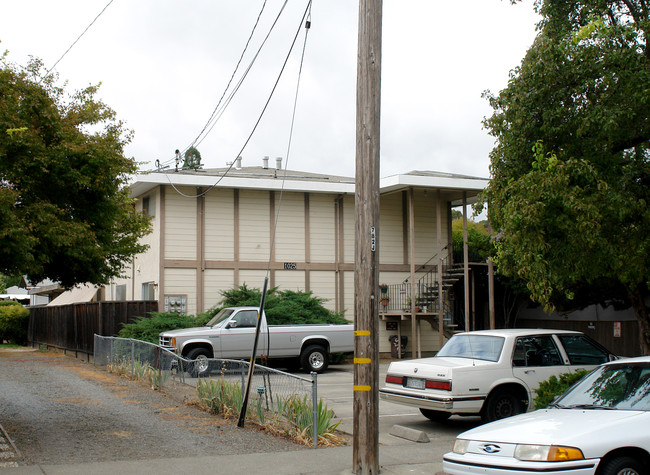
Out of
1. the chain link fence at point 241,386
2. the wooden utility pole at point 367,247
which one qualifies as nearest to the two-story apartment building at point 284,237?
the chain link fence at point 241,386

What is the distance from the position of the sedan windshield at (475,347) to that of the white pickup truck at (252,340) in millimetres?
8639

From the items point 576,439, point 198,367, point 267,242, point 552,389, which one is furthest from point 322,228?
point 576,439

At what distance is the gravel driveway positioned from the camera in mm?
9594

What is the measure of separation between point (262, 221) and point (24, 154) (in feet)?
52.8

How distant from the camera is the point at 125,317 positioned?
77.0ft

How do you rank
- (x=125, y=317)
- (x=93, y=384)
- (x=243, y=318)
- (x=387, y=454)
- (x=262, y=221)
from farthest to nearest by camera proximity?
(x=262, y=221) → (x=125, y=317) → (x=243, y=318) → (x=93, y=384) → (x=387, y=454)

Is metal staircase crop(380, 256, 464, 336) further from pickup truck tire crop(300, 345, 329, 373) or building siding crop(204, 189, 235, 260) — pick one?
building siding crop(204, 189, 235, 260)

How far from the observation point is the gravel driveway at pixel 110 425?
31.5 ft

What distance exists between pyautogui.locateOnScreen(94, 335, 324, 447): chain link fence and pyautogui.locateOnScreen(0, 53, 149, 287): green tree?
8.98 feet

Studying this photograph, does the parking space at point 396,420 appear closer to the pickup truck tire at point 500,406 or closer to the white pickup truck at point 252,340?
the pickup truck tire at point 500,406

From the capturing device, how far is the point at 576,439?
635cm

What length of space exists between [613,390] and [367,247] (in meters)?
3.06

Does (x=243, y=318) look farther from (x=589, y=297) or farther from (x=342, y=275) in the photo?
(x=589, y=297)

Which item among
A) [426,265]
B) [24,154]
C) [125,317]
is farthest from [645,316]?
[125,317]
